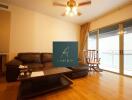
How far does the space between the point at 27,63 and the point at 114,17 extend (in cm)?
377

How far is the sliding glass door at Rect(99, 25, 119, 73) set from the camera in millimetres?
4652

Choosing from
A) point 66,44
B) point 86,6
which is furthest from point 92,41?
point 66,44

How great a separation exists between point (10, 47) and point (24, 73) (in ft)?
7.73

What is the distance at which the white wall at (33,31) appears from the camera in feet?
13.8

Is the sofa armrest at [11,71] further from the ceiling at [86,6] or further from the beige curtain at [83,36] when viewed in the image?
the beige curtain at [83,36]

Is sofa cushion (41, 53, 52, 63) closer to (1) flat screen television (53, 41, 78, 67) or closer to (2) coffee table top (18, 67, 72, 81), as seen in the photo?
(2) coffee table top (18, 67, 72, 81)

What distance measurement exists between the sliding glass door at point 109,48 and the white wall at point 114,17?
33 cm

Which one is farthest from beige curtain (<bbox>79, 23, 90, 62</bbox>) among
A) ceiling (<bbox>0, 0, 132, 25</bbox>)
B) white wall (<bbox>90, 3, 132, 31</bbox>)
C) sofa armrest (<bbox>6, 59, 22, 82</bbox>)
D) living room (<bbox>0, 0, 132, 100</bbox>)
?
sofa armrest (<bbox>6, 59, 22, 82</bbox>)

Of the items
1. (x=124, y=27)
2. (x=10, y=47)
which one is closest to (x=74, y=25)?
(x=124, y=27)

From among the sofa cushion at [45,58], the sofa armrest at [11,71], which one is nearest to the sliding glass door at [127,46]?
the sofa cushion at [45,58]

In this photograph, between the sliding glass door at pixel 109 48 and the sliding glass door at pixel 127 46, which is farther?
the sliding glass door at pixel 109 48

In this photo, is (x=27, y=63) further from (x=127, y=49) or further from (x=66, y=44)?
(x=127, y=49)

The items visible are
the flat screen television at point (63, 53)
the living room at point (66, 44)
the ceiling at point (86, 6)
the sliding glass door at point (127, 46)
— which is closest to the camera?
the living room at point (66, 44)

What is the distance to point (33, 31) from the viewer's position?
458 centimetres
